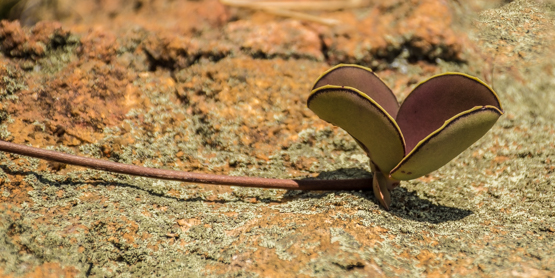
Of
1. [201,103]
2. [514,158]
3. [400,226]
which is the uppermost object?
[514,158]

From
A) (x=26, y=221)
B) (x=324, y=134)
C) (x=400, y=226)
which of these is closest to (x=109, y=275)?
(x=26, y=221)

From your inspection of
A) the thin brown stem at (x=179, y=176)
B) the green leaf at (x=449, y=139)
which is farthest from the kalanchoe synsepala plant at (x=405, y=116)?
the thin brown stem at (x=179, y=176)

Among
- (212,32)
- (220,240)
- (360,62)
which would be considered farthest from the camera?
(212,32)

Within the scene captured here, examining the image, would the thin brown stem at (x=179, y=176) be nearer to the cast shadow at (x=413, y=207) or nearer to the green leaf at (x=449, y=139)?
the cast shadow at (x=413, y=207)

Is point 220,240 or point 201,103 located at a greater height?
point 201,103

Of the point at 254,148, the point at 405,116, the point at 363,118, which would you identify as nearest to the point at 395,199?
the point at 405,116

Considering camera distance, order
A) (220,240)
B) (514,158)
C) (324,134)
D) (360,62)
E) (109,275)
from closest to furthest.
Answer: (109,275), (220,240), (514,158), (324,134), (360,62)

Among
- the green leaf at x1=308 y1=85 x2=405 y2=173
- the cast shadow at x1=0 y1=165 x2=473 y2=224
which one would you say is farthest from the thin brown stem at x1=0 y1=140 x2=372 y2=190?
the green leaf at x1=308 y1=85 x2=405 y2=173

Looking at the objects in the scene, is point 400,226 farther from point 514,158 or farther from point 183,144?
point 183,144
